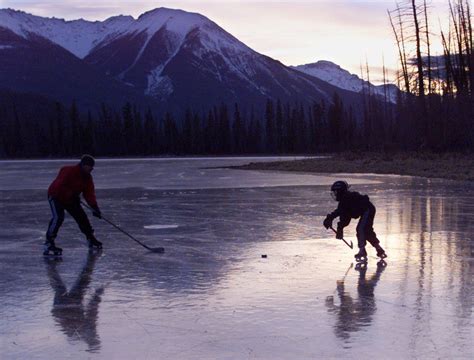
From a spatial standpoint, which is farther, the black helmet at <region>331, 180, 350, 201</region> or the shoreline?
the shoreline

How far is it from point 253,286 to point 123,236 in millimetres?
5538

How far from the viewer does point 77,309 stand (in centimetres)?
758

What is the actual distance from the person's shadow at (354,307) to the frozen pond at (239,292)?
0.8 inches

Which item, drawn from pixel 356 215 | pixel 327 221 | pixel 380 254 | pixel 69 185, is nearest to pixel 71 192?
pixel 69 185

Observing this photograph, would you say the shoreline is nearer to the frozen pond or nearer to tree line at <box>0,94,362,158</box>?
the frozen pond

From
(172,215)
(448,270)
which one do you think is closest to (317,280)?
(448,270)

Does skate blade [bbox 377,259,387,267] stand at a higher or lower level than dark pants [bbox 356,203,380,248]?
lower

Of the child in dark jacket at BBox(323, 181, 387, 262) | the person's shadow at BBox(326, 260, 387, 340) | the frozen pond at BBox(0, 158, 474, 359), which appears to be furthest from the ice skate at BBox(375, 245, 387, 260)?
the person's shadow at BBox(326, 260, 387, 340)

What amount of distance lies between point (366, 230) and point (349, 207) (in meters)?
0.43

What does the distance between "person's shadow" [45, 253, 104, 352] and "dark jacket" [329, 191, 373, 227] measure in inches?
146

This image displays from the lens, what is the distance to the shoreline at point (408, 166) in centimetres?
3481

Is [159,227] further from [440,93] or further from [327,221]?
[440,93]

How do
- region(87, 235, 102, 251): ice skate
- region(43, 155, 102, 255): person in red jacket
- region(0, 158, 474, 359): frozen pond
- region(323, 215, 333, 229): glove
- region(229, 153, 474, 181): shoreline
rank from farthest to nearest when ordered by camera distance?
1. region(229, 153, 474, 181): shoreline
2. region(87, 235, 102, 251): ice skate
3. region(43, 155, 102, 255): person in red jacket
4. region(323, 215, 333, 229): glove
5. region(0, 158, 474, 359): frozen pond

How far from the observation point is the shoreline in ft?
114
